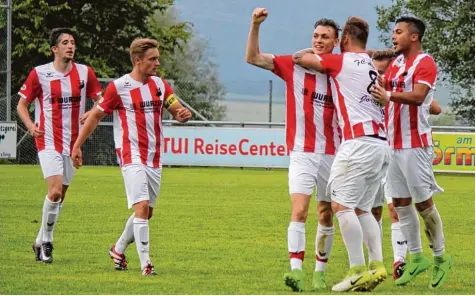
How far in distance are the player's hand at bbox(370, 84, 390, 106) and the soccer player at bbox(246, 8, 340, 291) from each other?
1.82ft

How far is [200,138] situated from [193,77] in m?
61.3

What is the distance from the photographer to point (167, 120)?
36.2m

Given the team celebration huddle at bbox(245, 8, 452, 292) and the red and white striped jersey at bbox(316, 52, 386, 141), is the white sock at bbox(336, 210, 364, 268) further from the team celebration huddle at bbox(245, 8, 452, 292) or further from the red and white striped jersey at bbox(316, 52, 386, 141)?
the red and white striped jersey at bbox(316, 52, 386, 141)

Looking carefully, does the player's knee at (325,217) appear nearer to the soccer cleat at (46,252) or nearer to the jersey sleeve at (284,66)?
the jersey sleeve at (284,66)

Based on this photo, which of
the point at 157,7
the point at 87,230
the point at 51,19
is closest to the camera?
the point at 87,230

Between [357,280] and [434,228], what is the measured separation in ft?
4.11

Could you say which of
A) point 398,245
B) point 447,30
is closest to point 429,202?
point 398,245

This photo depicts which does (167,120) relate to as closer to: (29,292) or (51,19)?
(51,19)

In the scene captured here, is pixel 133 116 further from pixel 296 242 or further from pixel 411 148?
pixel 411 148

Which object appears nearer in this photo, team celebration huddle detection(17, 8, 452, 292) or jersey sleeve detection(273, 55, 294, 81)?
team celebration huddle detection(17, 8, 452, 292)

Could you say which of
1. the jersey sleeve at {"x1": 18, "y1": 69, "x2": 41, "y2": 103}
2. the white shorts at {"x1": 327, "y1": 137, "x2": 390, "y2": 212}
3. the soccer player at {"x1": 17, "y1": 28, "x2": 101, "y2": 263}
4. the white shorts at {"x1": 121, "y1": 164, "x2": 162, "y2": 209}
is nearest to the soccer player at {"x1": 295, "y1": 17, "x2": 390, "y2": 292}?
the white shorts at {"x1": 327, "y1": 137, "x2": 390, "y2": 212}

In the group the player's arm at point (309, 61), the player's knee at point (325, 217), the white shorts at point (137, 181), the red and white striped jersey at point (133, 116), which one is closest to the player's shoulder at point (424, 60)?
the player's arm at point (309, 61)

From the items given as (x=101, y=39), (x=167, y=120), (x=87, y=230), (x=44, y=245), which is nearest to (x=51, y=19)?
(x=101, y=39)

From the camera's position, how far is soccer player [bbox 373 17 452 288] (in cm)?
1038
